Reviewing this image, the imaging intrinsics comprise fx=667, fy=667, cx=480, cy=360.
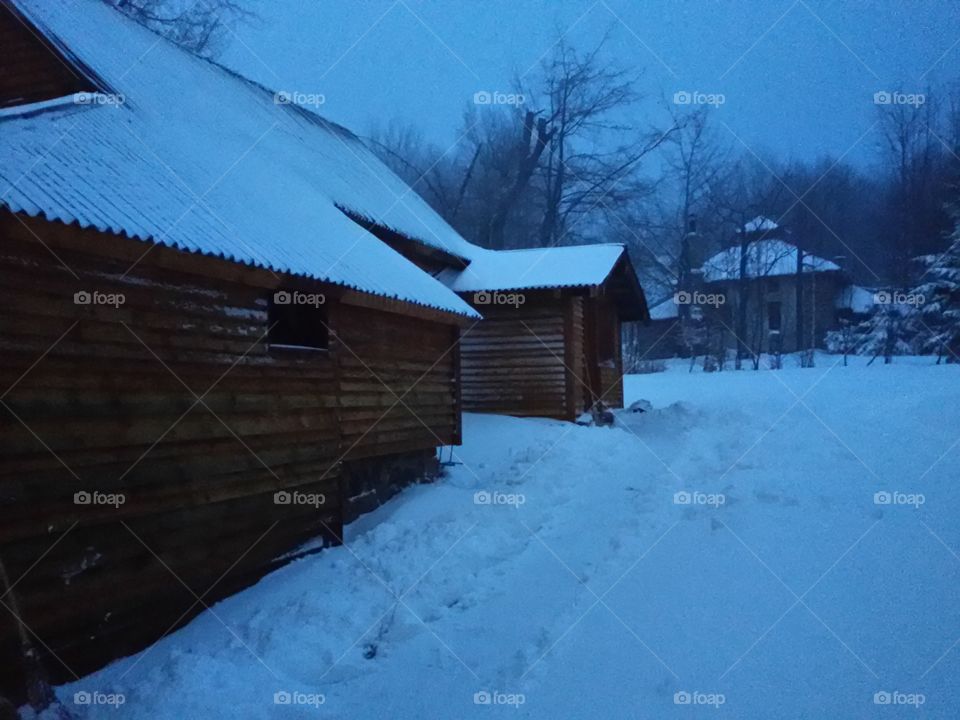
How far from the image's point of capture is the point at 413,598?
6.48 m

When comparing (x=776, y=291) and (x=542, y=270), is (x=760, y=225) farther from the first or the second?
(x=542, y=270)

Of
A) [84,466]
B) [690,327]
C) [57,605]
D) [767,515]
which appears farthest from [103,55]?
[690,327]

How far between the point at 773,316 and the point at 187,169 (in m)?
40.6

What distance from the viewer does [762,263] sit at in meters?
37.8

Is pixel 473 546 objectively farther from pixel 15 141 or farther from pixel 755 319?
pixel 755 319

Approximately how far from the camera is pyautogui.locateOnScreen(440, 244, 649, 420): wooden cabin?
15531mm

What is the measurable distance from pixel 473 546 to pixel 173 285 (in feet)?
13.9

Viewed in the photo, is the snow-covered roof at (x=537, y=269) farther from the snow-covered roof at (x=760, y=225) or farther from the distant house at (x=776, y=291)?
the distant house at (x=776, y=291)

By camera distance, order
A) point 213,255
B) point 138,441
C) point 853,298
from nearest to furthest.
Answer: point 138,441
point 213,255
point 853,298

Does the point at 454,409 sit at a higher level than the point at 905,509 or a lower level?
higher

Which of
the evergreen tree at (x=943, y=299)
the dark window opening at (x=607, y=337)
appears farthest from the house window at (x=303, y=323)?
the evergreen tree at (x=943, y=299)

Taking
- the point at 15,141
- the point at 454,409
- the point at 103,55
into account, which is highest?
the point at 103,55

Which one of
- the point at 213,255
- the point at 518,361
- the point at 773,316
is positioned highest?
the point at 773,316

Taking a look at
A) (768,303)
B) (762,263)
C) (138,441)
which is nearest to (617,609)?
(138,441)
